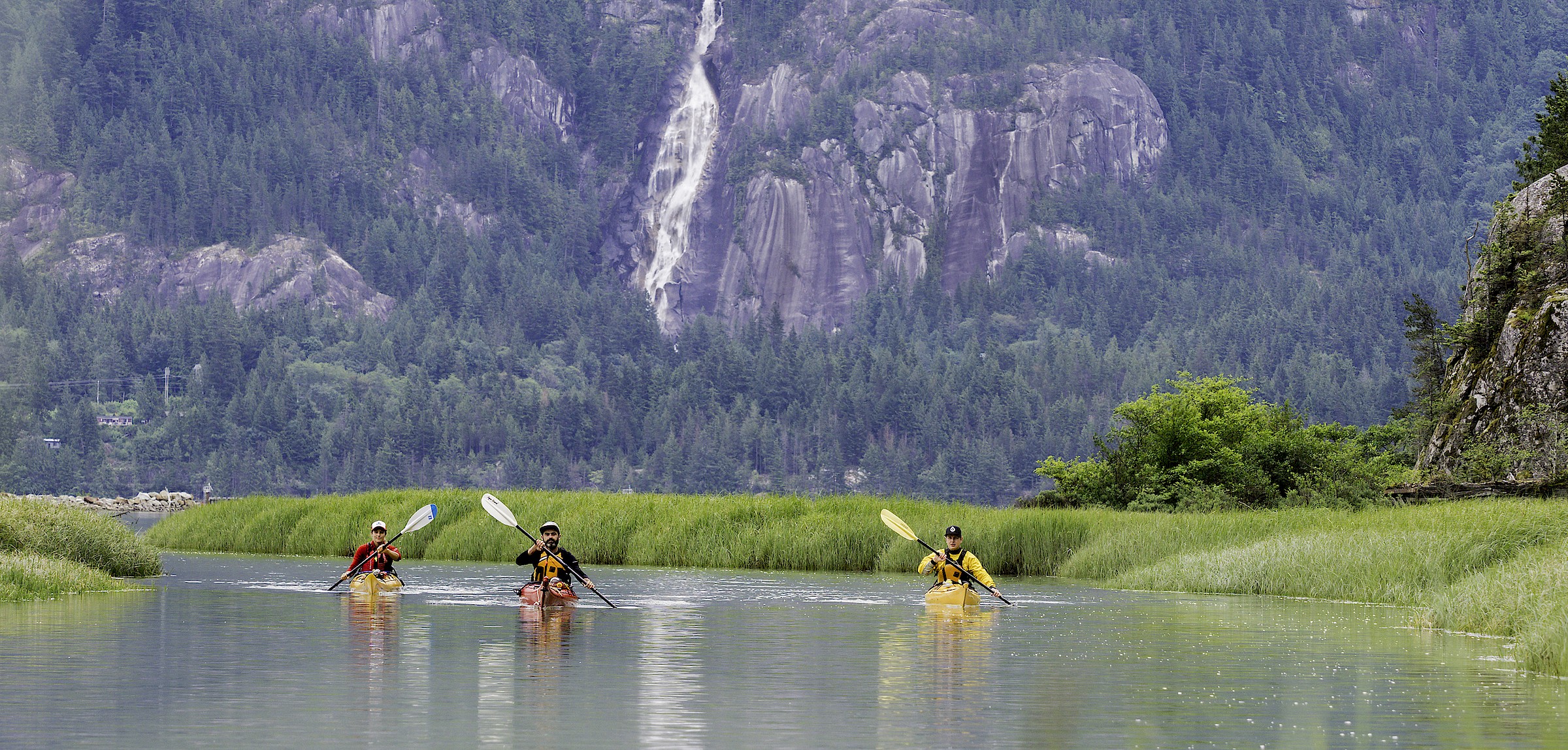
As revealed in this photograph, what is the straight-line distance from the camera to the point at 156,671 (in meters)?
25.1

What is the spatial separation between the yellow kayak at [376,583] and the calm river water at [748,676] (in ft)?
4.23

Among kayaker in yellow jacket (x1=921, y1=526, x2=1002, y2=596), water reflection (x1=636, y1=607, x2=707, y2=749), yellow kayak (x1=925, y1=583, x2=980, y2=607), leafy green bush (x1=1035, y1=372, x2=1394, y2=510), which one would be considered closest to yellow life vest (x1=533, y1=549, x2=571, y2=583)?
water reflection (x1=636, y1=607, x2=707, y2=749)

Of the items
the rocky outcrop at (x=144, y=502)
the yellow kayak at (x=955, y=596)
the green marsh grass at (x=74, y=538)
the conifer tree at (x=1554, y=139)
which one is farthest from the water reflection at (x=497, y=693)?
the rocky outcrop at (x=144, y=502)

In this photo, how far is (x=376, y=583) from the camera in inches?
1641

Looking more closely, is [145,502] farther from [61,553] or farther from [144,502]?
[61,553]

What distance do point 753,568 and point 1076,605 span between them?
16.4 m

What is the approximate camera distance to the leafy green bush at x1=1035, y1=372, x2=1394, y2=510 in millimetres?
57094

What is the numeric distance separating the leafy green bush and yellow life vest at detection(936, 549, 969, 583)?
1882 cm

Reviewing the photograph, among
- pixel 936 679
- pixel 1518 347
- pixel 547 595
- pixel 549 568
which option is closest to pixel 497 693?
pixel 936 679

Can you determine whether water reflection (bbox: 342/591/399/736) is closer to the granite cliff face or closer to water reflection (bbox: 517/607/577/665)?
water reflection (bbox: 517/607/577/665)

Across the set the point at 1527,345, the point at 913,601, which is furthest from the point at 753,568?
the point at 1527,345

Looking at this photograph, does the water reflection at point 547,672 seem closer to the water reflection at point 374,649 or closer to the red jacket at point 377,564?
the water reflection at point 374,649

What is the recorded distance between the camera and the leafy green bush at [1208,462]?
57.1 metres

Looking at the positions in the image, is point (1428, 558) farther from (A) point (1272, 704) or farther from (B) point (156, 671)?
(B) point (156, 671)
